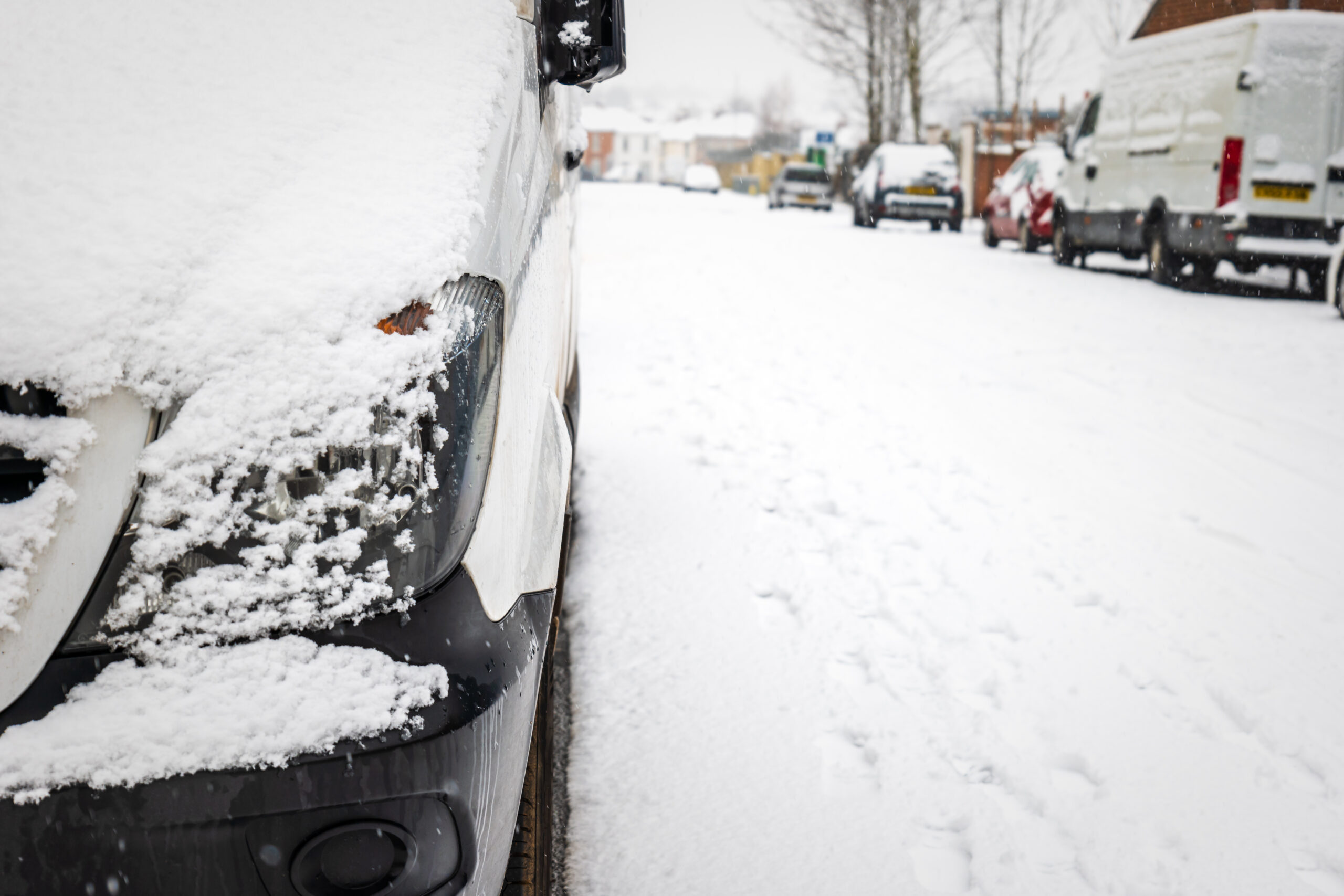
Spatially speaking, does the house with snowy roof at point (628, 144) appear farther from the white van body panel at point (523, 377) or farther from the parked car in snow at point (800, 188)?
the white van body panel at point (523, 377)

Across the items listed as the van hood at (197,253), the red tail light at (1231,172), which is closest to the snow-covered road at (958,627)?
the van hood at (197,253)

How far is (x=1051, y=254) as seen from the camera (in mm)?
15930

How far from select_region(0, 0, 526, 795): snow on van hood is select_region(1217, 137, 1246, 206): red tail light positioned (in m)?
9.80

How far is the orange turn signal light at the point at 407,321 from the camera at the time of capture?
1.30 m

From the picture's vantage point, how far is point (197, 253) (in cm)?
129

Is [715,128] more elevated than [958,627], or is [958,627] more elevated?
[715,128]

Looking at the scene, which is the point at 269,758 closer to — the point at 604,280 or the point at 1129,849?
the point at 1129,849

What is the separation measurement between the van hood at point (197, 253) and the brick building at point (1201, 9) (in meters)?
22.6

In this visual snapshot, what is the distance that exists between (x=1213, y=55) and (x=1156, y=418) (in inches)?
263

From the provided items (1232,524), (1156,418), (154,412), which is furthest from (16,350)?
(1156,418)

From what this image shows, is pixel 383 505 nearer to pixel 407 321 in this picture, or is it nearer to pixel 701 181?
pixel 407 321

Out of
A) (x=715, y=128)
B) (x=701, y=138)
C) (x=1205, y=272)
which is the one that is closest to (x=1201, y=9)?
(x=1205, y=272)

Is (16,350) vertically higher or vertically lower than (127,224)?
lower

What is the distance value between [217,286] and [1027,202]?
15318 mm
